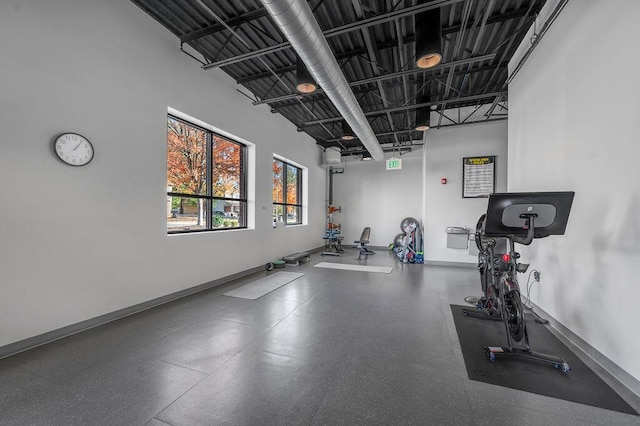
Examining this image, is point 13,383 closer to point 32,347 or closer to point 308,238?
point 32,347

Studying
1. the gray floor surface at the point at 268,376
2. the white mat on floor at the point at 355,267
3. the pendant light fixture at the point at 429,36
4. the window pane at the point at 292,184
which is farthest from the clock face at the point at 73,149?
the window pane at the point at 292,184

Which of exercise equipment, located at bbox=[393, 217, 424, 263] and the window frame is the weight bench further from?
the window frame

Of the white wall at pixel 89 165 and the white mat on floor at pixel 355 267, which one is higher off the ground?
the white wall at pixel 89 165

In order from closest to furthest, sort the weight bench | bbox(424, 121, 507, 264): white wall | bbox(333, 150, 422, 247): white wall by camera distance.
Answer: bbox(424, 121, 507, 264): white wall < the weight bench < bbox(333, 150, 422, 247): white wall

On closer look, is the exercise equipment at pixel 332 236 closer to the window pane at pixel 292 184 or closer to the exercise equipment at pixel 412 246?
the window pane at pixel 292 184

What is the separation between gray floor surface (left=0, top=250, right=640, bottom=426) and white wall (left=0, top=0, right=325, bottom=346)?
0.54 meters

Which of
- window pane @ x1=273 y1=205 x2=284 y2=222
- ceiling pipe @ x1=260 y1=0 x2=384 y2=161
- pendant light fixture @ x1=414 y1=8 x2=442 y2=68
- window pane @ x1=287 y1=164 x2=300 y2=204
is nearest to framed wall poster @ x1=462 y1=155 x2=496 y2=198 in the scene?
ceiling pipe @ x1=260 y1=0 x2=384 y2=161

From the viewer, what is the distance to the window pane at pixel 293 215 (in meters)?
8.03

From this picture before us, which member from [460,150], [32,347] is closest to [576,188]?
[460,150]

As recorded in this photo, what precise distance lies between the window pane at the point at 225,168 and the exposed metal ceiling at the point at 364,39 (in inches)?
47.0

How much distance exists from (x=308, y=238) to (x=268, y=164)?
332cm

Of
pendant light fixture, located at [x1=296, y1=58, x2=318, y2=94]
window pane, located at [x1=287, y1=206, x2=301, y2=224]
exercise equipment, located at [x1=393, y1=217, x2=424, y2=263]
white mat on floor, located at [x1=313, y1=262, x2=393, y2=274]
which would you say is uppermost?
pendant light fixture, located at [x1=296, y1=58, x2=318, y2=94]

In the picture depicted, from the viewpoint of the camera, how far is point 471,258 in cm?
643

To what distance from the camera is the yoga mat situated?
1810 millimetres
